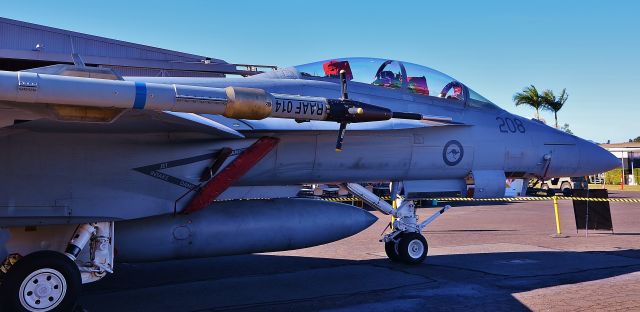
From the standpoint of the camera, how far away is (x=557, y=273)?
855 cm

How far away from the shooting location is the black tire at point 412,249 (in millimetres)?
9508

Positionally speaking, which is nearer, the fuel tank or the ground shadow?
the ground shadow

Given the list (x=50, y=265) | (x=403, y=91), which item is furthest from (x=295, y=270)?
(x=50, y=265)

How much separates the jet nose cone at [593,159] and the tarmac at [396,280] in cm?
158

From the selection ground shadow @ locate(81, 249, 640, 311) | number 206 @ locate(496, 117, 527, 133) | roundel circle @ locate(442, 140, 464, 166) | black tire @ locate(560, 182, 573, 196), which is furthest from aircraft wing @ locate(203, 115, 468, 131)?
black tire @ locate(560, 182, 573, 196)

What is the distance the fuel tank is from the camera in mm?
7414

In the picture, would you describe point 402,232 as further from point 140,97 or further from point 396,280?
point 140,97

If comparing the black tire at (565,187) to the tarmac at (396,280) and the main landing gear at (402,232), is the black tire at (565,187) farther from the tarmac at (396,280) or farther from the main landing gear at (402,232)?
the main landing gear at (402,232)

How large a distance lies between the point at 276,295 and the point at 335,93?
3098mm

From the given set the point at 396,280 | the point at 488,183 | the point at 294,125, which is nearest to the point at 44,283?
the point at 294,125

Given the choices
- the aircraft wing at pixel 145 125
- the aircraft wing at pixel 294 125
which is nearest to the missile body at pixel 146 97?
the aircraft wing at pixel 145 125

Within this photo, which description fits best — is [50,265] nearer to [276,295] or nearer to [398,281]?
[276,295]

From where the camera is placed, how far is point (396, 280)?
8133mm

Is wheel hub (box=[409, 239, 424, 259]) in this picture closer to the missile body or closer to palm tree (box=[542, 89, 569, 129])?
the missile body
